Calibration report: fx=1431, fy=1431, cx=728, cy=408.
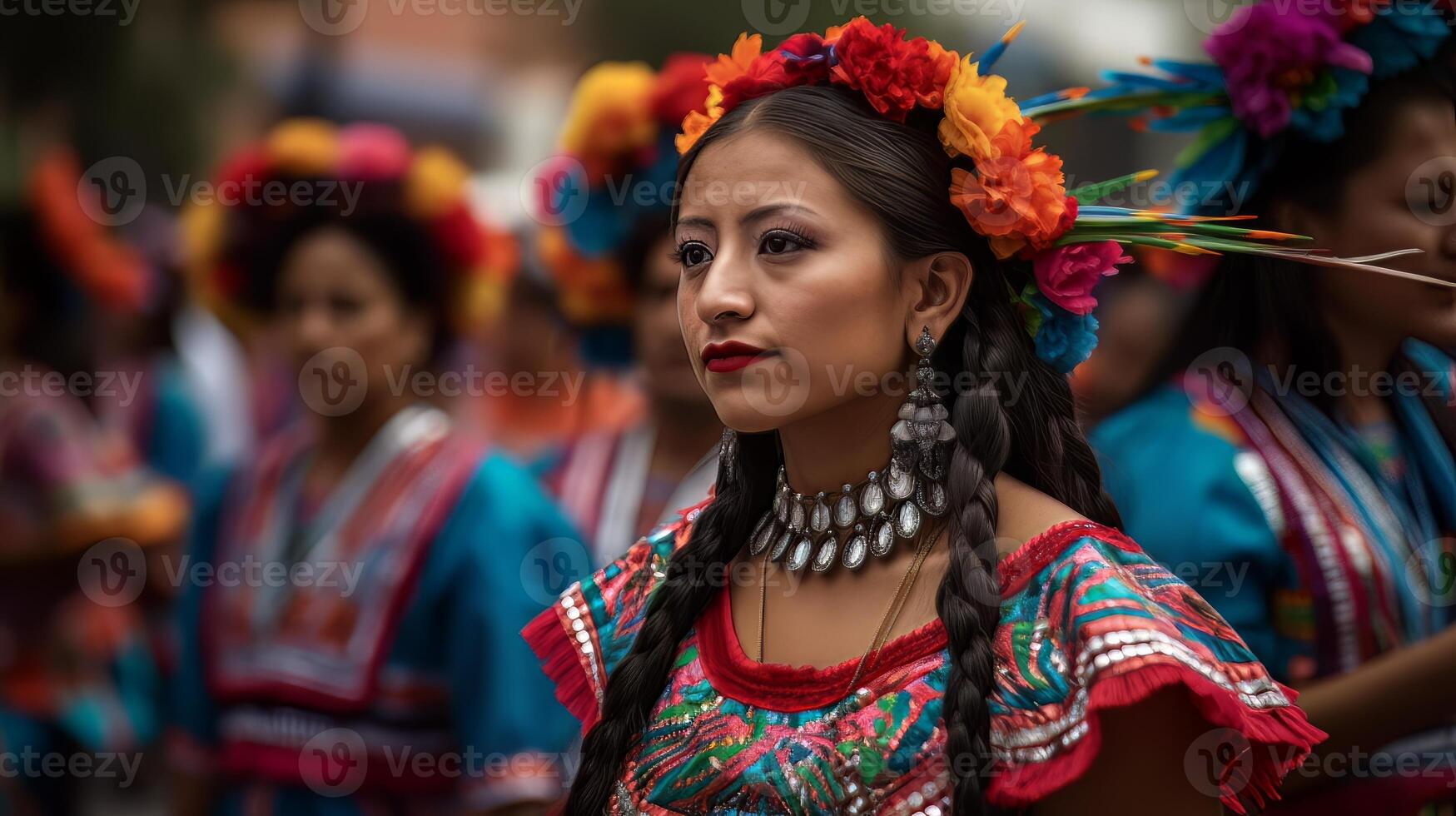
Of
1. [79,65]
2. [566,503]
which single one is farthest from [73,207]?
[566,503]

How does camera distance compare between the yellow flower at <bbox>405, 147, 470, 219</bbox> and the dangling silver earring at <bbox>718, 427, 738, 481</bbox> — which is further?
the yellow flower at <bbox>405, 147, 470, 219</bbox>

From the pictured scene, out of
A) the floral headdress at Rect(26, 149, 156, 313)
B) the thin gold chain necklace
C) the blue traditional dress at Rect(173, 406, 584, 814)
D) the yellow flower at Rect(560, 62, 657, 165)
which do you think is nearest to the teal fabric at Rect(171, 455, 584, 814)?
the blue traditional dress at Rect(173, 406, 584, 814)

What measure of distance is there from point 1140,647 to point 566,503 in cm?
299

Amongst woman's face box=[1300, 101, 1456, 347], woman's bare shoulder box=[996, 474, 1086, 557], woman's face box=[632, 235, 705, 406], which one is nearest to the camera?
woman's bare shoulder box=[996, 474, 1086, 557]

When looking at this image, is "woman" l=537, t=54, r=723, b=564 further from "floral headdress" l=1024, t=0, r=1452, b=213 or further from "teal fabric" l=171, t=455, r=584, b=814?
"floral headdress" l=1024, t=0, r=1452, b=213

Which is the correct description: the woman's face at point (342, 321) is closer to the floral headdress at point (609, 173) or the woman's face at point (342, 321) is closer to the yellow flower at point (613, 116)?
the floral headdress at point (609, 173)

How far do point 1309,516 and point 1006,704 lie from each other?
4.49 ft

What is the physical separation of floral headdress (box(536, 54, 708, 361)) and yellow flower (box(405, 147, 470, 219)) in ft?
0.88

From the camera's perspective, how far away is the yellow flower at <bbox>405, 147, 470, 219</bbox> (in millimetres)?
4402

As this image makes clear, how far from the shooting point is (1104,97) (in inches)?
110

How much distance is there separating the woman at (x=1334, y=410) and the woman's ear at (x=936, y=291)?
0.86m

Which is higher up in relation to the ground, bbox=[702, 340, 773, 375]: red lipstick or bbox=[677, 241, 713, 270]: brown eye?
bbox=[677, 241, 713, 270]: brown eye

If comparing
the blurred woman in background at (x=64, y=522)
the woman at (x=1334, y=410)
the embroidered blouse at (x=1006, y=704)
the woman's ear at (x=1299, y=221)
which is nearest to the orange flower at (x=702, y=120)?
the embroidered blouse at (x=1006, y=704)

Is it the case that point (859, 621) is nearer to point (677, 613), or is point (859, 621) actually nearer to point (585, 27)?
point (677, 613)
